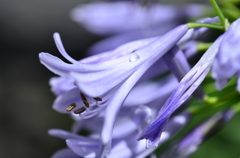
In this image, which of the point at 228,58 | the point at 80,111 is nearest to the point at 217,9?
the point at 228,58

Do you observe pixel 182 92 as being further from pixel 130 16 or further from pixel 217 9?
pixel 130 16

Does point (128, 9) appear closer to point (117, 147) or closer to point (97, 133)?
point (97, 133)

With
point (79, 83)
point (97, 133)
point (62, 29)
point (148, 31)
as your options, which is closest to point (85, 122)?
point (97, 133)

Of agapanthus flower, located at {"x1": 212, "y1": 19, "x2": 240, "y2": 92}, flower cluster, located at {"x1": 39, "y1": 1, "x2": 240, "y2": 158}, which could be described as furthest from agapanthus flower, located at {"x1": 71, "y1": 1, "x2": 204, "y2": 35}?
agapanthus flower, located at {"x1": 212, "y1": 19, "x2": 240, "y2": 92}

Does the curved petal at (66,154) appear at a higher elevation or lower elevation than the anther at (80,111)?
lower

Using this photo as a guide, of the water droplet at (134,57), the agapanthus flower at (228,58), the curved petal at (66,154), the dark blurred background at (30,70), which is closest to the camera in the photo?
the agapanthus flower at (228,58)

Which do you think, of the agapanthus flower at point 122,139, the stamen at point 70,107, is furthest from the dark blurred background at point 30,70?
the stamen at point 70,107

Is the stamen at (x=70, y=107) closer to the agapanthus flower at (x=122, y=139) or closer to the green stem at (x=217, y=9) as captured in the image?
the agapanthus flower at (x=122, y=139)
